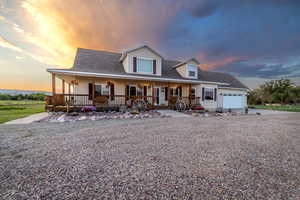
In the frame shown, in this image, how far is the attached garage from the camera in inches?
611

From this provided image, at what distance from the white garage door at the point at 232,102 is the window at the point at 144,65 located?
1082cm

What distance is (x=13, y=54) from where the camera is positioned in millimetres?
11961

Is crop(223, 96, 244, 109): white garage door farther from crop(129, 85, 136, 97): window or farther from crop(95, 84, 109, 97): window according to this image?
crop(95, 84, 109, 97): window

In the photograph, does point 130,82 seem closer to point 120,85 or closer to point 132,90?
point 132,90

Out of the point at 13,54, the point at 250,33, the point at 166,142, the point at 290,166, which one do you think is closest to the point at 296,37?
the point at 250,33

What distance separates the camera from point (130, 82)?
450 inches

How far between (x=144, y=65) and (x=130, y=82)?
91.6 inches

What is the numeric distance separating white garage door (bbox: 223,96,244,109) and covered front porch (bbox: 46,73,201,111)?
16.9 feet

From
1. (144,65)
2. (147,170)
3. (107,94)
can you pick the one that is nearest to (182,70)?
(144,65)

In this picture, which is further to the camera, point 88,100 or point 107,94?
point 107,94

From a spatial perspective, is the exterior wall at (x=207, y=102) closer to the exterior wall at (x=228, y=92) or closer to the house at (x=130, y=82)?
the house at (x=130, y=82)

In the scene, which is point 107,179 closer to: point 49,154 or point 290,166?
point 49,154

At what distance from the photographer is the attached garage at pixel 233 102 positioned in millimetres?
15509

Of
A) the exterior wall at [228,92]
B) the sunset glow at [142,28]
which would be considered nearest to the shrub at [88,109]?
the sunset glow at [142,28]
